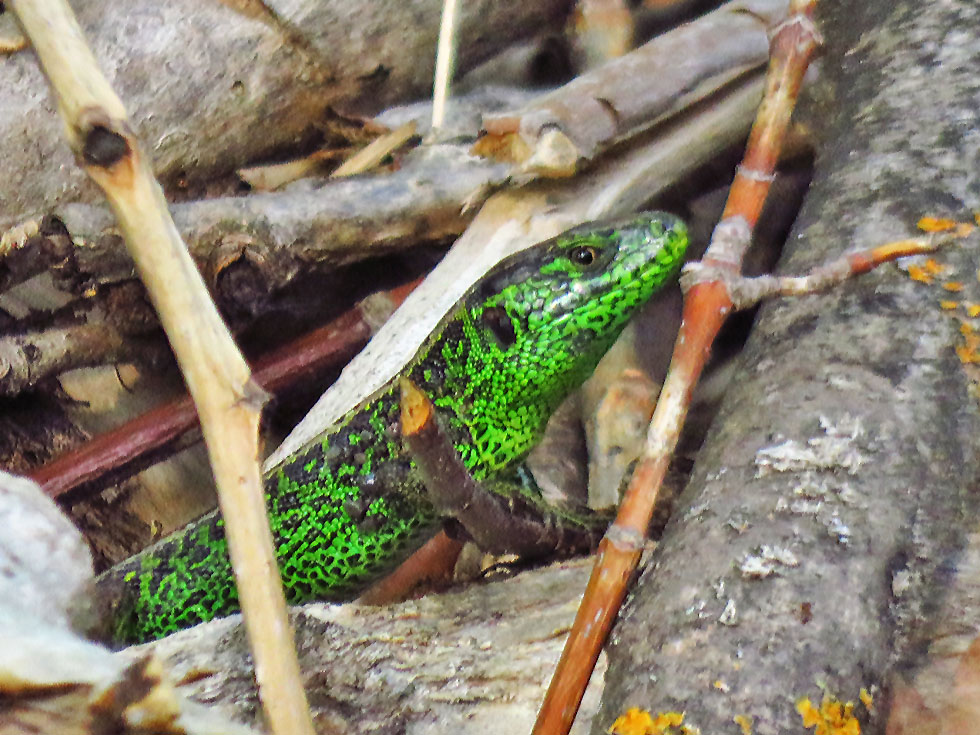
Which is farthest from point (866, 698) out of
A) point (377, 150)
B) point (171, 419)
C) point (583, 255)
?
point (377, 150)

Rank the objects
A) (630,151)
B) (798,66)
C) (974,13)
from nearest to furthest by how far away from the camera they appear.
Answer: (798,66) → (974,13) → (630,151)

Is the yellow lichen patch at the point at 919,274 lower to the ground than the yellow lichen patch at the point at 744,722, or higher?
lower

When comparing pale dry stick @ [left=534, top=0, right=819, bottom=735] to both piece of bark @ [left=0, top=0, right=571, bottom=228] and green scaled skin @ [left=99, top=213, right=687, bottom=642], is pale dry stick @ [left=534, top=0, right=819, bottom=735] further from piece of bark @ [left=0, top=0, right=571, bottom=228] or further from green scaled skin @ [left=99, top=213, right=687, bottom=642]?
piece of bark @ [left=0, top=0, right=571, bottom=228]

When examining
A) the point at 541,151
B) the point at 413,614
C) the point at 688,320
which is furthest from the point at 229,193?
the point at 688,320

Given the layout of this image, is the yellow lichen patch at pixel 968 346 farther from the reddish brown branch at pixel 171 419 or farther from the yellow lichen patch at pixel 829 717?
the reddish brown branch at pixel 171 419

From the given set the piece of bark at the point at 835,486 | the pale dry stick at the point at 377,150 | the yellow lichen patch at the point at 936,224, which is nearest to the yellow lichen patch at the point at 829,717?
the piece of bark at the point at 835,486

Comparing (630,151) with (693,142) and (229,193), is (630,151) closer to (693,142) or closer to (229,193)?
(693,142)
